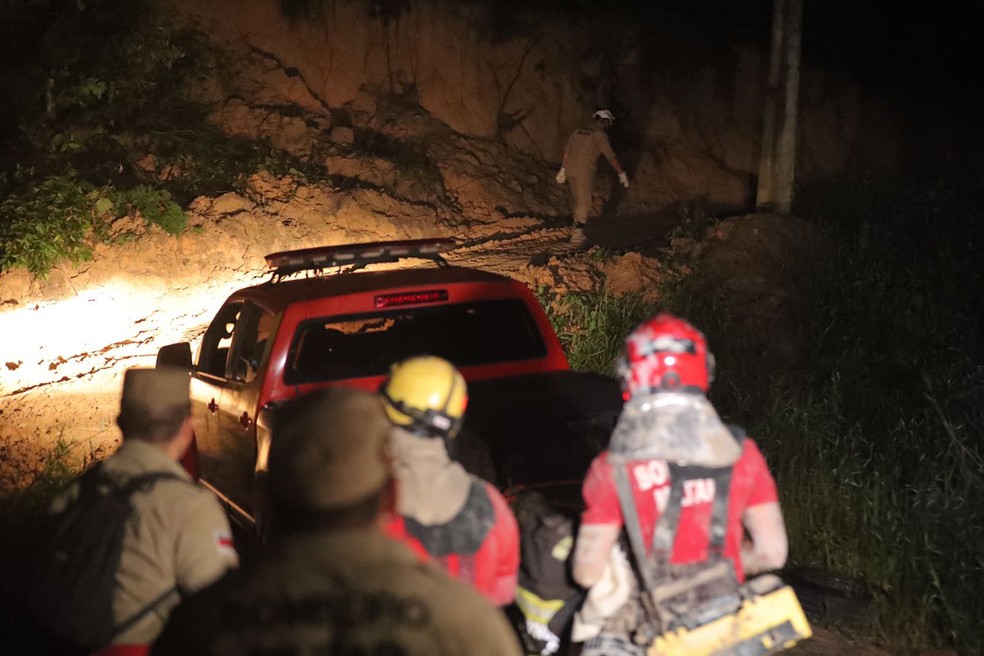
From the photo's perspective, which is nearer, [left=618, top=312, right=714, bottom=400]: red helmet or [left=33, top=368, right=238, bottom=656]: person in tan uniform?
[left=33, top=368, right=238, bottom=656]: person in tan uniform

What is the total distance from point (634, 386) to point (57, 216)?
1135cm

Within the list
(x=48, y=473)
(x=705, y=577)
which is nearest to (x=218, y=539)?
(x=705, y=577)

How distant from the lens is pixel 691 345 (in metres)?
2.99

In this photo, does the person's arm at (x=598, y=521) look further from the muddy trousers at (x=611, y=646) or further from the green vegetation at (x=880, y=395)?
the green vegetation at (x=880, y=395)

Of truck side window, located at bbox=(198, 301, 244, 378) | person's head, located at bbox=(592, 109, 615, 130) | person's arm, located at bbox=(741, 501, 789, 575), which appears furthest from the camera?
person's head, located at bbox=(592, 109, 615, 130)

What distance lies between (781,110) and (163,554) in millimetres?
10593

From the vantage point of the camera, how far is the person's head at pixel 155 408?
292cm

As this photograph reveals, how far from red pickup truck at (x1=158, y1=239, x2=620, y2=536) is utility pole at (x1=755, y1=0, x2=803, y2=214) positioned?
7026 mm

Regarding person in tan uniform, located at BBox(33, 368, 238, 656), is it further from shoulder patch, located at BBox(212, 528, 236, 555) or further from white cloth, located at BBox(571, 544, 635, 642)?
white cloth, located at BBox(571, 544, 635, 642)

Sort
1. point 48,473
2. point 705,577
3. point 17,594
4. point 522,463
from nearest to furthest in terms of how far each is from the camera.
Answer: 1. point 705,577
2. point 522,463
3. point 17,594
4. point 48,473

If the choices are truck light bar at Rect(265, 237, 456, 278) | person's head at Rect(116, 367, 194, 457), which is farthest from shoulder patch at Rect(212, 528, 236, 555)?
truck light bar at Rect(265, 237, 456, 278)

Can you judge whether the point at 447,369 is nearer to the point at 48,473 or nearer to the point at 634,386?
the point at 634,386

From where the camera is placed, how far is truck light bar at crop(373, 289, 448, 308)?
18.0 feet

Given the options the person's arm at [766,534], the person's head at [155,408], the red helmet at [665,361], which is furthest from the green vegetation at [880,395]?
the person's head at [155,408]
